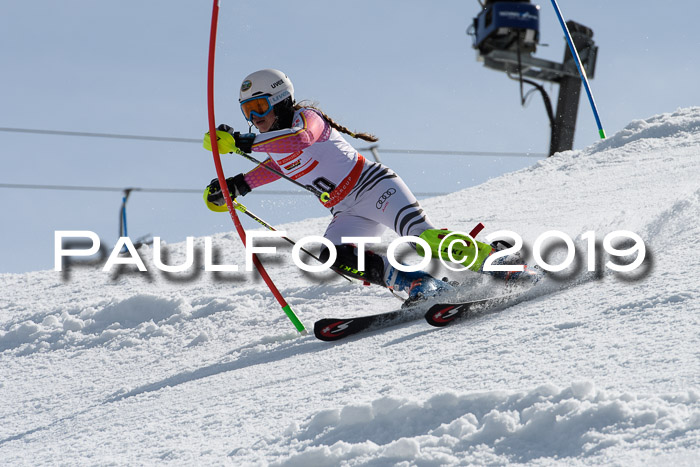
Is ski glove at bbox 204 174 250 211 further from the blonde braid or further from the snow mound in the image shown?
the snow mound

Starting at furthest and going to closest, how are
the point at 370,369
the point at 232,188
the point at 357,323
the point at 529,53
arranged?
the point at 529,53 < the point at 232,188 < the point at 357,323 < the point at 370,369

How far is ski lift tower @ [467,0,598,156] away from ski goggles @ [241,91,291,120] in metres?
9.06

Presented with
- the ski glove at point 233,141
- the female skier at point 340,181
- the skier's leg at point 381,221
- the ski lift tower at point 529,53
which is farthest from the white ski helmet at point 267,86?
the ski lift tower at point 529,53

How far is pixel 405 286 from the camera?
4625 millimetres

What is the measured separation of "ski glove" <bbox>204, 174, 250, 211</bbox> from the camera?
15.8 ft

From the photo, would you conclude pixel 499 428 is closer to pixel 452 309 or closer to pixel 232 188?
pixel 452 309

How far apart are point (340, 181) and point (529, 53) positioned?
994 centimetres

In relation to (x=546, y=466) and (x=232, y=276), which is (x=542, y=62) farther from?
(x=546, y=466)

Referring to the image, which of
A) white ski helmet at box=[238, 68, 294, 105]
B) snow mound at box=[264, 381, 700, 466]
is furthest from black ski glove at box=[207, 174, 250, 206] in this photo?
snow mound at box=[264, 381, 700, 466]

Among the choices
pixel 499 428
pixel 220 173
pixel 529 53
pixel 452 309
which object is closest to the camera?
pixel 499 428

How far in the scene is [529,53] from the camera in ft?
45.2

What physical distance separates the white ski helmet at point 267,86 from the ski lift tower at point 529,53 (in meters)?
9.00

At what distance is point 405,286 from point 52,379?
83.3 inches

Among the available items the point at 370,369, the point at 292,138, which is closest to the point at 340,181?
the point at 292,138
